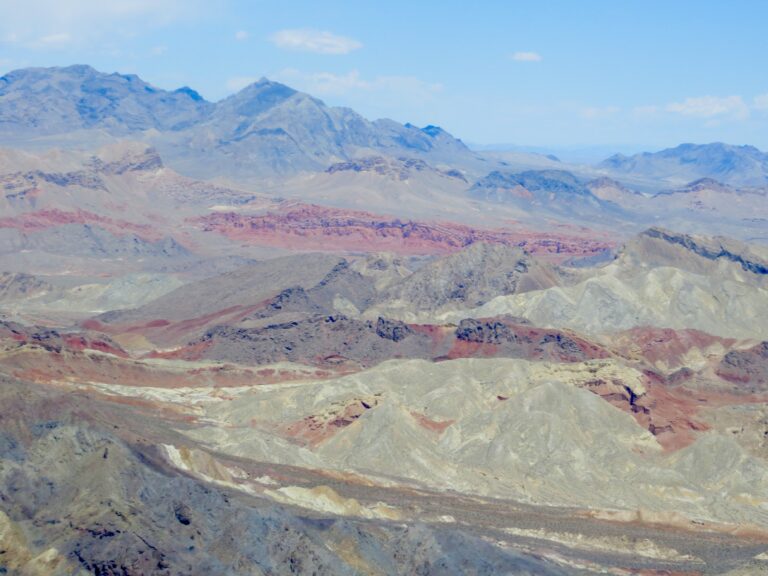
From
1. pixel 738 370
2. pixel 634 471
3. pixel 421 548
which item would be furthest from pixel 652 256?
pixel 421 548

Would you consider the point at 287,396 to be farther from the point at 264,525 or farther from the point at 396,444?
the point at 264,525

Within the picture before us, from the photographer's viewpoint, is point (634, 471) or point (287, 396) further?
point (287, 396)

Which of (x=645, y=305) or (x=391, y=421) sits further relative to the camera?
(x=645, y=305)

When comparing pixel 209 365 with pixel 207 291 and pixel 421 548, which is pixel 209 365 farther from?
pixel 421 548

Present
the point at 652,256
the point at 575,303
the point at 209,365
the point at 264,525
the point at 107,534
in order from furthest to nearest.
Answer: the point at 652,256 → the point at 575,303 → the point at 209,365 → the point at 264,525 → the point at 107,534

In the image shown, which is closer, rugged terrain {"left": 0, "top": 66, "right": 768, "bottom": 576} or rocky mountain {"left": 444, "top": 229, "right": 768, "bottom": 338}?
rugged terrain {"left": 0, "top": 66, "right": 768, "bottom": 576}

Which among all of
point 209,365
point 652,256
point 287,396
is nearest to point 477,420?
point 287,396

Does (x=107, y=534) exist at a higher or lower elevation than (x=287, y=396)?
higher

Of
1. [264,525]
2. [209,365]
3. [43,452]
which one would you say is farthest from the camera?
[209,365]

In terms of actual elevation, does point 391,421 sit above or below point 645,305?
above

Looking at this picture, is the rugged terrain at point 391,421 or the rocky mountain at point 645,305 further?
the rocky mountain at point 645,305
